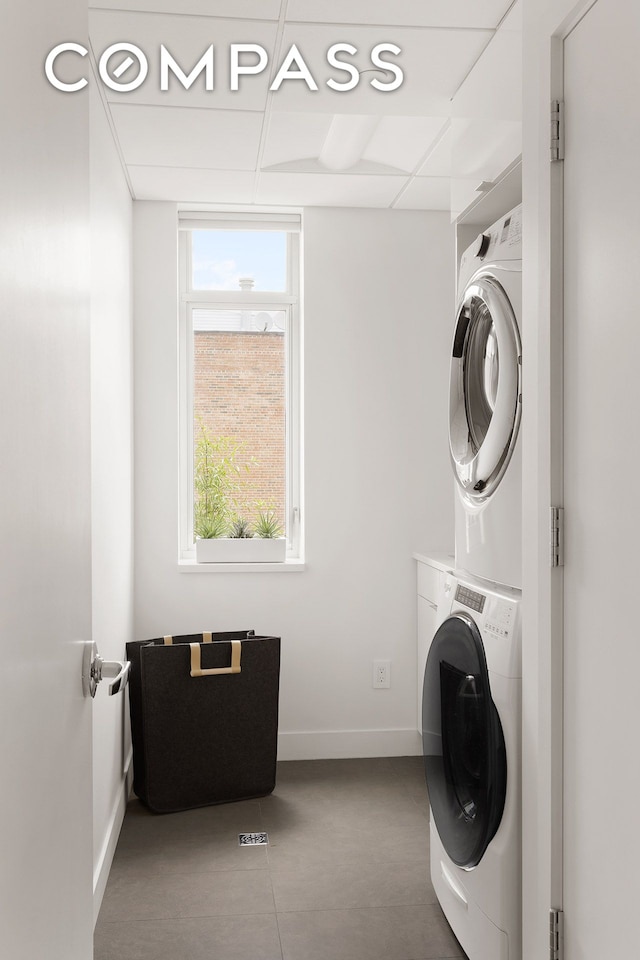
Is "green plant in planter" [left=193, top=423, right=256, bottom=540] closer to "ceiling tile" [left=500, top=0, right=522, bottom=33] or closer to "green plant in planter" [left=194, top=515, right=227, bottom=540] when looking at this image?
"green plant in planter" [left=194, top=515, right=227, bottom=540]

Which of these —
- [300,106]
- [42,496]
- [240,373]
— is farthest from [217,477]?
[42,496]

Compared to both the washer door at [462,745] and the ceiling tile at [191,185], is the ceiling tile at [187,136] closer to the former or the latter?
the ceiling tile at [191,185]

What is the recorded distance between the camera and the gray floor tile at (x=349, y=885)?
7.71ft

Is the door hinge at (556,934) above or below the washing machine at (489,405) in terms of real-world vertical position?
below

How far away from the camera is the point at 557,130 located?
1520 millimetres

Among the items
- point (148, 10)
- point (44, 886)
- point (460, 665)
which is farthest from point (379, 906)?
point (148, 10)

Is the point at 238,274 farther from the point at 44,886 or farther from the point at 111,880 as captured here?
the point at 44,886

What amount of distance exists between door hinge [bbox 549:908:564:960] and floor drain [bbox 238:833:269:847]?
139 cm

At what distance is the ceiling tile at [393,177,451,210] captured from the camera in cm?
336

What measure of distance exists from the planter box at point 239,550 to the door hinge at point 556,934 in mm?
2223

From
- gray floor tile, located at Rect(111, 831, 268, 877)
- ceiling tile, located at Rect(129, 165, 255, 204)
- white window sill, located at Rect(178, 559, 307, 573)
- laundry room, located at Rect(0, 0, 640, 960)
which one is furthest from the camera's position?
white window sill, located at Rect(178, 559, 307, 573)

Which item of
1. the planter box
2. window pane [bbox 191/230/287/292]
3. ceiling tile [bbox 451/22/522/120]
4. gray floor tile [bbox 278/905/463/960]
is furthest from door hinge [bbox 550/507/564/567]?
window pane [bbox 191/230/287/292]

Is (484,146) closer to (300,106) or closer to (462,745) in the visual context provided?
(300,106)

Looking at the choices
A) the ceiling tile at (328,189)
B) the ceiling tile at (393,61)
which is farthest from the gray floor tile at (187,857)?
the ceiling tile at (328,189)
